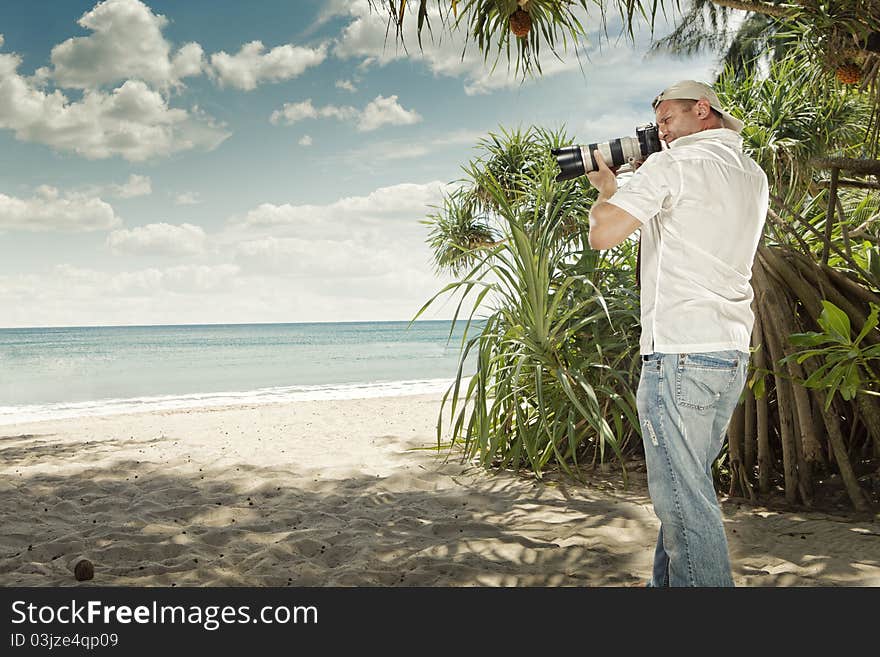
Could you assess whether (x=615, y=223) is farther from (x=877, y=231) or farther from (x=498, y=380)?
(x=877, y=231)

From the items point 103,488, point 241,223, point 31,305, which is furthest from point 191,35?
point 103,488

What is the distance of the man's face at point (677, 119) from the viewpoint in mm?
1614

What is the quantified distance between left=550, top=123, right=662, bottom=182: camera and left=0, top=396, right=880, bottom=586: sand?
49.1 inches

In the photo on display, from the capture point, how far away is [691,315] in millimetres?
1469

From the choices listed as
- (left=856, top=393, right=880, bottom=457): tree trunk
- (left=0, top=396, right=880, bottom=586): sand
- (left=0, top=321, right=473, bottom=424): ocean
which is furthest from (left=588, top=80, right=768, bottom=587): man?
(left=0, top=321, right=473, bottom=424): ocean

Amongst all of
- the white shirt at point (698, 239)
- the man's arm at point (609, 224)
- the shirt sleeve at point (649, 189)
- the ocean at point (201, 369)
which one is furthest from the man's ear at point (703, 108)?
the ocean at point (201, 369)

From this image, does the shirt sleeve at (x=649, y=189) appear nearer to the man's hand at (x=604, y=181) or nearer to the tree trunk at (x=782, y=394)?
the man's hand at (x=604, y=181)

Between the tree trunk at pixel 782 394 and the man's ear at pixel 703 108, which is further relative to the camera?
the tree trunk at pixel 782 394

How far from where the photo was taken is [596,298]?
10.8 feet

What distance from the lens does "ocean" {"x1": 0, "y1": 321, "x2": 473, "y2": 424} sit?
11.6m

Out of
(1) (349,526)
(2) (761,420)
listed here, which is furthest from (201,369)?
(2) (761,420)

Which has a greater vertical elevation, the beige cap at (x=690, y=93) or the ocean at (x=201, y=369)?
the beige cap at (x=690, y=93)

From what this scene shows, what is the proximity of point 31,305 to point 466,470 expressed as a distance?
41.2 m

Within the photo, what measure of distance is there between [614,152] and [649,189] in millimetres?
351
